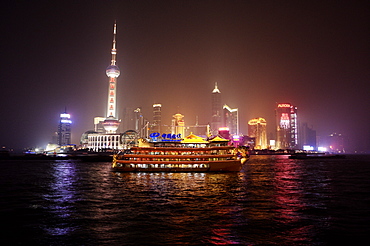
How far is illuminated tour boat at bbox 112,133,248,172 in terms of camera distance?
181ft

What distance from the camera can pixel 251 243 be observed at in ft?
45.6

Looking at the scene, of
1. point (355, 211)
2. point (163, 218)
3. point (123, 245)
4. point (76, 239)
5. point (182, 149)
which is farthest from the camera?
point (182, 149)

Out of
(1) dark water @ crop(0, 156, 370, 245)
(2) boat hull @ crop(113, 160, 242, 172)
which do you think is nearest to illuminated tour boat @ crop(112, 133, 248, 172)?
(2) boat hull @ crop(113, 160, 242, 172)

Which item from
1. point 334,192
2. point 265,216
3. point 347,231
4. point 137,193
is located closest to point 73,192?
point 137,193

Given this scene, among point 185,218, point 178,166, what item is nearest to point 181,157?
point 178,166

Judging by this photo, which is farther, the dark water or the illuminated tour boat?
the illuminated tour boat

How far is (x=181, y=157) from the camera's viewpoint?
184ft

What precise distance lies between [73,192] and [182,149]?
92.9 ft

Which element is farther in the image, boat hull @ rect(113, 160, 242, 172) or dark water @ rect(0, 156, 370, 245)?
boat hull @ rect(113, 160, 242, 172)

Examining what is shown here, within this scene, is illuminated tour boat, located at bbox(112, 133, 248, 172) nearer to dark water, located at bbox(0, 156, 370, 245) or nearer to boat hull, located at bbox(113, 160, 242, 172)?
boat hull, located at bbox(113, 160, 242, 172)

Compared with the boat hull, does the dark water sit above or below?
below

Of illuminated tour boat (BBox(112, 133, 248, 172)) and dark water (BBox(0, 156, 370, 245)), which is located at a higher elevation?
illuminated tour boat (BBox(112, 133, 248, 172))

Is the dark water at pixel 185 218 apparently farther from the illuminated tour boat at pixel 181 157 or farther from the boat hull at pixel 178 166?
the illuminated tour boat at pixel 181 157

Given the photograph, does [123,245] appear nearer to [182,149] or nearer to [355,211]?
[355,211]
